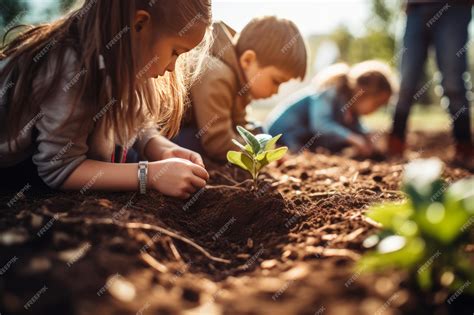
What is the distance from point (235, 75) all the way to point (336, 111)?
211cm

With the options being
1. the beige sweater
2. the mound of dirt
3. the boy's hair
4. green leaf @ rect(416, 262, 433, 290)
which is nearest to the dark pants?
the boy's hair

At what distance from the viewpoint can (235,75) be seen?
10.8 ft

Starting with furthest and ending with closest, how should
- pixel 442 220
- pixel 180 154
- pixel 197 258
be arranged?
pixel 180 154
pixel 197 258
pixel 442 220

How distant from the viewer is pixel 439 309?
1.09 meters

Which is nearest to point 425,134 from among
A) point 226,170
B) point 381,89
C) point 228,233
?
point 381,89

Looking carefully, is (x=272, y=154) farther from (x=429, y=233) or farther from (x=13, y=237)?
(x=13, y=237)

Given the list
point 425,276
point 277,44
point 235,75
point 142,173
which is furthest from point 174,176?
point 277,44

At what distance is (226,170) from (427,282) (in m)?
1.92

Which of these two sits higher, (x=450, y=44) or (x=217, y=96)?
(x=450, y=44)

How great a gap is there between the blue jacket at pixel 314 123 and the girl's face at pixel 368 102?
0.17 m

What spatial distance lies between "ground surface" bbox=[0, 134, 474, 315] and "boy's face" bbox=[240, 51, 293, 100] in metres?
1.47

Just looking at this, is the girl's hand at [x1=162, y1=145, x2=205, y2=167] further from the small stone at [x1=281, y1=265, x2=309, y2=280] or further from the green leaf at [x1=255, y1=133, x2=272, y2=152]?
the small stone at [x1=281, y1=265, x2=309, y2=280]

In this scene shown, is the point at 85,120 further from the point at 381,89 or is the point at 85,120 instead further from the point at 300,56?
the point at 381,89

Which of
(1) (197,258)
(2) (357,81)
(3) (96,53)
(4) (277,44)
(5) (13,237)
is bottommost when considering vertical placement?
(2) (357,81)
